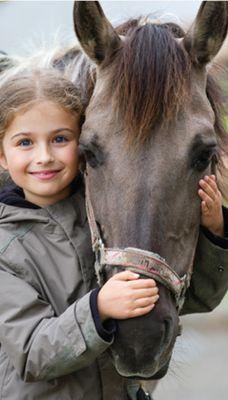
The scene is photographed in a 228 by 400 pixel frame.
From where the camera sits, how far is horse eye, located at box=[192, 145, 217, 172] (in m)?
2.08

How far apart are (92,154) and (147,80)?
289 millimetres

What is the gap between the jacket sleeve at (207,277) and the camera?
7.53ft

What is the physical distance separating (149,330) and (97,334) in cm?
17

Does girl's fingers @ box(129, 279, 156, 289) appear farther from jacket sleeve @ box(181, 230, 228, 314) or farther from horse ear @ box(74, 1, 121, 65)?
horse ear @ box(74, 1, 121, 65)

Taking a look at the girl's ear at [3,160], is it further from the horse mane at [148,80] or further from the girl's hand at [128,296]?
the girl's hand at [128,296]

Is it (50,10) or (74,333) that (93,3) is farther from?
(50,10)

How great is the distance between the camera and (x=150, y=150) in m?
2.03

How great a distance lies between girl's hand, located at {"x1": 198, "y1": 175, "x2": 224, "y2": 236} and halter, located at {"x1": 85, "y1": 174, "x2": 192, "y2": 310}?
21cm

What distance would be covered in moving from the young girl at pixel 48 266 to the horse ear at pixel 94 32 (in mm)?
163

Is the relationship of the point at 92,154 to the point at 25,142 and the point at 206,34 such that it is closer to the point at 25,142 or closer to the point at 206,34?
the point at 25,142

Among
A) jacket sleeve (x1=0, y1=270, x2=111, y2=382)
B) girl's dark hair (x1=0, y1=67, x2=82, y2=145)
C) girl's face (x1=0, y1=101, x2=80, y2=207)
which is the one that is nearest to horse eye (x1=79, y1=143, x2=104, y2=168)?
girl's face (x1=0, y1=101, x2=80, y2=207)

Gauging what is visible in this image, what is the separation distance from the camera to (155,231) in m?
1.95

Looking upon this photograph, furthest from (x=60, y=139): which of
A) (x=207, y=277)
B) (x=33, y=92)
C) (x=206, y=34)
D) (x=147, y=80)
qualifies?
(x=207, y=277)

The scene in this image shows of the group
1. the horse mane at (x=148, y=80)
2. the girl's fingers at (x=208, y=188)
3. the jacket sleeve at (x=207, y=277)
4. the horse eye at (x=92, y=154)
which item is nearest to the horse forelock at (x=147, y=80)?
the horse mane at (x=148, y=80)
